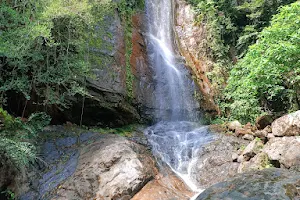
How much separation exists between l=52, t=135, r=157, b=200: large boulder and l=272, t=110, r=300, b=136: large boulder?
11.1ft

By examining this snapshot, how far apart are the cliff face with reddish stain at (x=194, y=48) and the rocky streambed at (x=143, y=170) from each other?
167 inches

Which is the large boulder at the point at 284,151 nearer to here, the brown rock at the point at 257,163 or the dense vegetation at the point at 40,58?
the brown rock at the point at 257,163

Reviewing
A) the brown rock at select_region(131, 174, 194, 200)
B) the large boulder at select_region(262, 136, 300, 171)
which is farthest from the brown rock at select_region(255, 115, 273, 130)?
the brown rock at select_region(131, 174, 194, 200)

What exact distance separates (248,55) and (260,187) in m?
6.39

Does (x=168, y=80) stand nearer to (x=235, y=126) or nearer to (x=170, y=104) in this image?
(x=170, y=104)

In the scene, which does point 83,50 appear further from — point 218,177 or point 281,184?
point 281,184

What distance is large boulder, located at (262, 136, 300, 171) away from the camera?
543cm

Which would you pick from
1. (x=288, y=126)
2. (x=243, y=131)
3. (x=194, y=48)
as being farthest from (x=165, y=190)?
(x=194, y=48)

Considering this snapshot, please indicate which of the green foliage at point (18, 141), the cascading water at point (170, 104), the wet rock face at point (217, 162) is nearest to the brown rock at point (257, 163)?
the wet rock face at point (217, 162)

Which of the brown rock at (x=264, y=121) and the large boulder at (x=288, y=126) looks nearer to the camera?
the large boulder at (x=288, y=126)

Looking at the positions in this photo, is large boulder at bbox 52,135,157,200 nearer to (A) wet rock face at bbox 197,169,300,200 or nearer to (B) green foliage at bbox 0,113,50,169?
(B) green foliage at bbox 0,113,50,169

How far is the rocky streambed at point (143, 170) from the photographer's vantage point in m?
4.48

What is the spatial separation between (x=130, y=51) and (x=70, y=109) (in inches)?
165

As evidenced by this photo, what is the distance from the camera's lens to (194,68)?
13.5 metres
